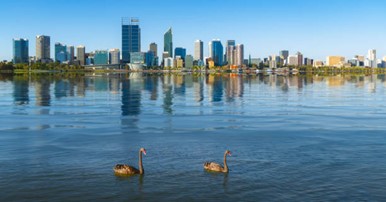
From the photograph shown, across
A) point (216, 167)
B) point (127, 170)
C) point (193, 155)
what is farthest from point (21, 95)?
point (216, 167)

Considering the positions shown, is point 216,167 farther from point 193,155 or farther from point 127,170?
point 193,155

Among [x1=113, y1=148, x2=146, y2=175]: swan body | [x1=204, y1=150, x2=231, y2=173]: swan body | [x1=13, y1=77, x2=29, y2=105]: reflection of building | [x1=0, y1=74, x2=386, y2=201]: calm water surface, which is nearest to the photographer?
[x1=0, y1=74, x2=386, y2=201]: calm water surface

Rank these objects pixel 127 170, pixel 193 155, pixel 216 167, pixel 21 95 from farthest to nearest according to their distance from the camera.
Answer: pixel 21 95 → pixel 193 155 → pixel 216 167 → pixel 127 170

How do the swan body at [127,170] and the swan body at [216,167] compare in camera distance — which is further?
the swan body at [216,167]

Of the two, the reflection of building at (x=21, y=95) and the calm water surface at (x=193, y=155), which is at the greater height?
the reflection of building at (x=21, y=95)

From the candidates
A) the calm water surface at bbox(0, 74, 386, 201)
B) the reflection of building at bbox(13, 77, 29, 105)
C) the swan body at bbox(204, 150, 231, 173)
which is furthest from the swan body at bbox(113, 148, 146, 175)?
the reflection of building at bbox(13, 77, 29, 105)

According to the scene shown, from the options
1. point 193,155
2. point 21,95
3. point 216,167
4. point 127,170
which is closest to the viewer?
point 127,170

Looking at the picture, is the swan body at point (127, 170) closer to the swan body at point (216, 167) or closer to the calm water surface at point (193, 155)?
the calm water surface at point (193, 155)

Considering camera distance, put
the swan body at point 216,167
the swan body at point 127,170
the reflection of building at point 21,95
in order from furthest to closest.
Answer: the reflection of building at point 21,95
the swan body at point 216,167
the swan body at point 127,170

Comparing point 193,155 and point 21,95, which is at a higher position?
point 21,95

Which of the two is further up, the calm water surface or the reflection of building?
the reflection of building

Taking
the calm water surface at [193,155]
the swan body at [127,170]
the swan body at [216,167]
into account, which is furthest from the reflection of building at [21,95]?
the swan body at [216,167]

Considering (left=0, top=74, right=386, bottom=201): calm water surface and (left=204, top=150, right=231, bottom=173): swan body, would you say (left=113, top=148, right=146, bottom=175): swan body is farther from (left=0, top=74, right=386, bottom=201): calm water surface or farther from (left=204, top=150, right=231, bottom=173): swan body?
(left=204, top=150, right=231, bottom=173): swan body

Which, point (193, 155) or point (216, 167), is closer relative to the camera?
point (216, 167)
